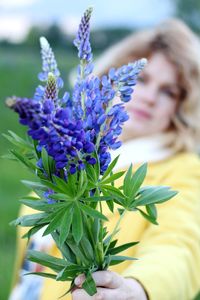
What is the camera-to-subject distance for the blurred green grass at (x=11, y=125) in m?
3.74

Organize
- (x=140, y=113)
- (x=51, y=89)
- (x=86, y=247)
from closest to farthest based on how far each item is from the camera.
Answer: (x=51, y=89) → (x=86, y=247) → (x=140, y=113)

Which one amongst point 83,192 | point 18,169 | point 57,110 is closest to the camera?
point 57,110

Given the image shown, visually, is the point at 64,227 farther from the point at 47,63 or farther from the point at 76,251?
the point at 47,63

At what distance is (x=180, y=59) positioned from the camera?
2.29 metres

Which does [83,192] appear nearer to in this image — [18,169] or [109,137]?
[109,137]

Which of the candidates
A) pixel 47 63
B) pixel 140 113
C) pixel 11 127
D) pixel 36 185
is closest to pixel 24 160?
pixel 36 185

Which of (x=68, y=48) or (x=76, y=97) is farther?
(x=68, y=48)

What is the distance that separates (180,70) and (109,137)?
49.2 inches

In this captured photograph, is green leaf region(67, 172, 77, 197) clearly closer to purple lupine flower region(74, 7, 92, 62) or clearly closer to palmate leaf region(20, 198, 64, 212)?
palmate leaf region(20, 198, 64, 212)

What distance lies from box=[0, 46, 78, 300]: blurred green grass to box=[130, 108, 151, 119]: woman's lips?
717 mm

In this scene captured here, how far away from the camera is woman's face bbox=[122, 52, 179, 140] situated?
7.29ft

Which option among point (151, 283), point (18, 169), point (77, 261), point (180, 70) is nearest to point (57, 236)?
point (77, 261)

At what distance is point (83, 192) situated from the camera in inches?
43.6

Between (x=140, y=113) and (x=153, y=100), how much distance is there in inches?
2.3
